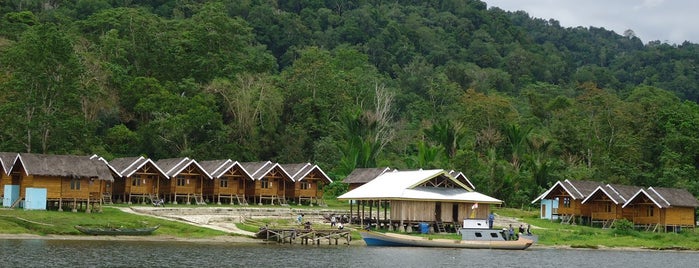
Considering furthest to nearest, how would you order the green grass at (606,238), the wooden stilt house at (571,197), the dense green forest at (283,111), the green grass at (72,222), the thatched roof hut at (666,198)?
the dense green forest at (283,111), the wooden stilt house at (571,197), the thatched roof hut at (666,198), the green grass at (606,238), the green grass at (72,222)

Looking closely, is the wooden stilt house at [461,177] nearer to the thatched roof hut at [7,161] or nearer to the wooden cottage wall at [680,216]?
the wooden cottage wall at [680,216]

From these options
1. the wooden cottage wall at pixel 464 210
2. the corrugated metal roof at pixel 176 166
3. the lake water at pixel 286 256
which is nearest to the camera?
the lake water at pixel 286 256

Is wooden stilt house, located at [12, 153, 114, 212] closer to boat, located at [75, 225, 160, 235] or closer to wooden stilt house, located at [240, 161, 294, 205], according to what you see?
boat, located at [75, 225, 160, 235]

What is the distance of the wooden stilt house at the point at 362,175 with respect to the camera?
7719 centimetres

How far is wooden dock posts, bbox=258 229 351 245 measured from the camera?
57.6 m

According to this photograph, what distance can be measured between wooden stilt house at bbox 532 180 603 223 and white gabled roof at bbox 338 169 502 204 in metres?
12.9

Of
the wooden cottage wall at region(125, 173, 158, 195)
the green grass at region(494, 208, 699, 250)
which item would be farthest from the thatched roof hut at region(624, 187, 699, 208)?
the wooden cottage wall at region(125, 173, 158, 195)

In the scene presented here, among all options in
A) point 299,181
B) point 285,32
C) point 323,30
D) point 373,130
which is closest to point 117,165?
point 299,181

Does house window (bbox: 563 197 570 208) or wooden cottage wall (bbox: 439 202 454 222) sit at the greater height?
house window (bbox: 563 197 570 208)

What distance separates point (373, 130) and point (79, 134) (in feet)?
96.2

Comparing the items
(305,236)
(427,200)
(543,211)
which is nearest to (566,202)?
(543,211)

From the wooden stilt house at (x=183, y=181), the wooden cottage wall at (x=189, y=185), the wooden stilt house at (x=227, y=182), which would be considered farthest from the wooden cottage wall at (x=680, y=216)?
the wooden cottage wall at (x=189, y=185)

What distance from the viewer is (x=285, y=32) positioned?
458 feet

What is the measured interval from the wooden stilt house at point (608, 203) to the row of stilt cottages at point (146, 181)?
2224 cm
